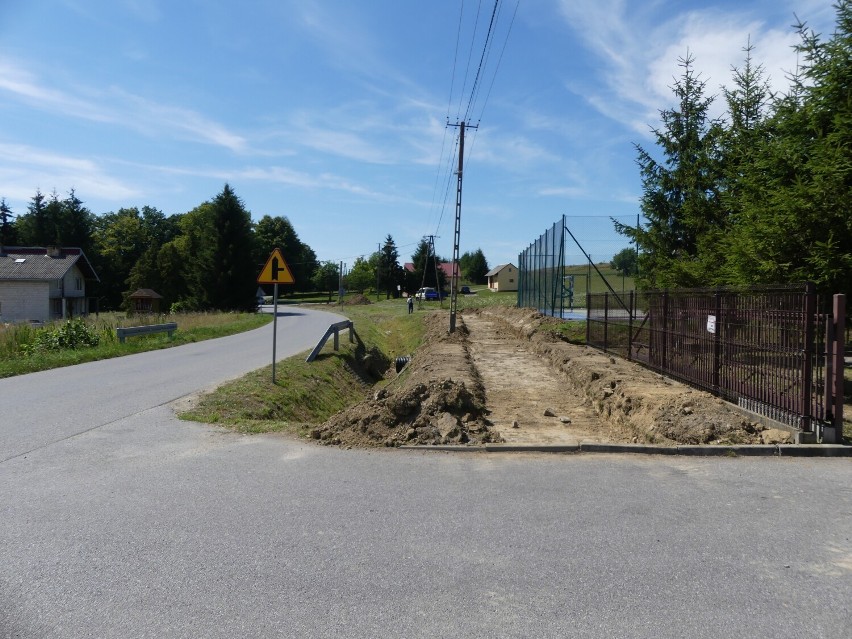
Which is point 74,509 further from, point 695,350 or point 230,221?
point 230,221

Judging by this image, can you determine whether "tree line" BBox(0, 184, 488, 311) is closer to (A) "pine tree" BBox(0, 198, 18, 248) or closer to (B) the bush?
(A) "pine tree" BBox(0, 198, 18, 248)

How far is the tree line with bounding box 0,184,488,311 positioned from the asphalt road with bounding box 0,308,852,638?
2321 inches

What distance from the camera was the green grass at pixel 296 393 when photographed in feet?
32.1

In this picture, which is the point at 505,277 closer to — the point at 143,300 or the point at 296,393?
the point at 143,300

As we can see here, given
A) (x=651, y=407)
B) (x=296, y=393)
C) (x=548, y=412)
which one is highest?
(x=651, y=407)

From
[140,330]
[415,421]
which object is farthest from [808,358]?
[140,330]

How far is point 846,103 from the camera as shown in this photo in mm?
10766

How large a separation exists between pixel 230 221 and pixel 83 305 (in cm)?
1721

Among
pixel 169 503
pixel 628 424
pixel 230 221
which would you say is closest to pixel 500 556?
pixel 169 503

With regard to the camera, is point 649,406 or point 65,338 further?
point 65,338

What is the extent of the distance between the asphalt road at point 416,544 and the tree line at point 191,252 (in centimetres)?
5896

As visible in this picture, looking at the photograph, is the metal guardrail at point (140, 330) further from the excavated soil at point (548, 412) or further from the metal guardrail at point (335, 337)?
the excavated soil at point (548, 412)

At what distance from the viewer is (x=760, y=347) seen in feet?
30.2

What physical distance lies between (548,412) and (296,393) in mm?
5484
